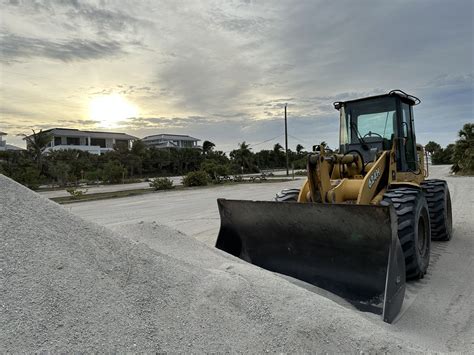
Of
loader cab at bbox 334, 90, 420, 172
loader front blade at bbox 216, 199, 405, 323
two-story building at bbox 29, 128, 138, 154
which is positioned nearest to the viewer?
loader front blade at bbox 216, 199, 405, 323

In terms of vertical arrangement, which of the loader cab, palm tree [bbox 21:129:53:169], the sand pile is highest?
palm tree [bbox 21:129:53:169]

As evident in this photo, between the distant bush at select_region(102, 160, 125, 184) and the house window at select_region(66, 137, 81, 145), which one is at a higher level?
the house window at select_region(66, 137, 81, 145)

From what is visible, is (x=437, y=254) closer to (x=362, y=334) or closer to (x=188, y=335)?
(x=362, y=334)

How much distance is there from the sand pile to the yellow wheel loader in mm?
691

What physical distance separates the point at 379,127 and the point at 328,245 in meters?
2.72

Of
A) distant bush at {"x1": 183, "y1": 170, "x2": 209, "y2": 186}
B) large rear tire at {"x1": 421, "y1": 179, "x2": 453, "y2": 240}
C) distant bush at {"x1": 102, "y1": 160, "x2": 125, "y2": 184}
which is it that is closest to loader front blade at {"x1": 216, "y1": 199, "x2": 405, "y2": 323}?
large rear tire at {"x1": 421, "y1": 179, "x2": 453, "y2": 240}

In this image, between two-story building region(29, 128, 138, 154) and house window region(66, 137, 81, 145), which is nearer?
two-story building region(29, 128, 138, 154)

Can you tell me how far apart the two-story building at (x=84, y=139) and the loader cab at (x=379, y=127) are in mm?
47537

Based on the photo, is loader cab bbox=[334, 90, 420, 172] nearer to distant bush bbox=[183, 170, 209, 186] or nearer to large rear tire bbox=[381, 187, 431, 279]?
large rear tire bbox=[381, 187, 431, 279]

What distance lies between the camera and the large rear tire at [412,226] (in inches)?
174

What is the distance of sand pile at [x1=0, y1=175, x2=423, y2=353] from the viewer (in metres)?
2.47

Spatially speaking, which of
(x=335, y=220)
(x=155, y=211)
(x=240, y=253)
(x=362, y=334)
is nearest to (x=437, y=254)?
(x=335, y=220)

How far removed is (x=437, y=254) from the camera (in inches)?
231

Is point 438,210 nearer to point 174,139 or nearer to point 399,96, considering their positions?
point 399,96
